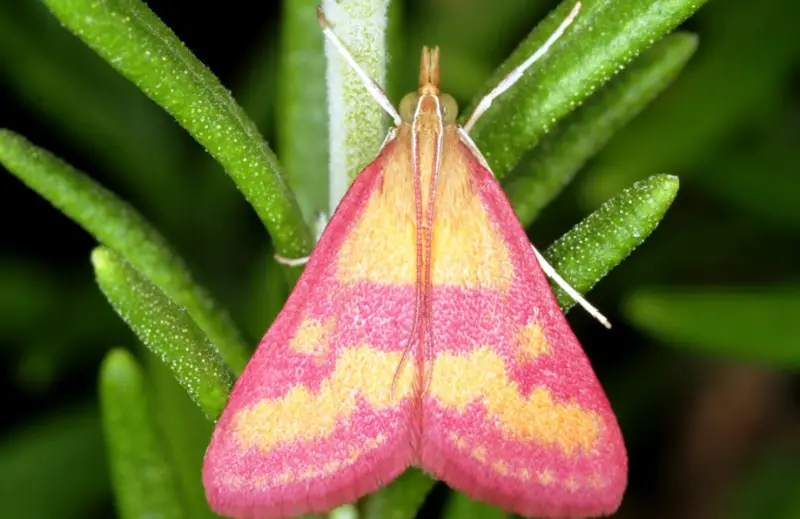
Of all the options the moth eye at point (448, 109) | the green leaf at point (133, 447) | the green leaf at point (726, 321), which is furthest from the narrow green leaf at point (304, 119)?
the green leaf at point (726, 321)

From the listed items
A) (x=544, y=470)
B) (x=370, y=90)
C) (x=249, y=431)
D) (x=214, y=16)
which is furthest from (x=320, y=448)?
(x=214, y=16)

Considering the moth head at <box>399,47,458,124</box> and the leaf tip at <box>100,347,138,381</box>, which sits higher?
the moth head at <box>399,47,458,124</box>

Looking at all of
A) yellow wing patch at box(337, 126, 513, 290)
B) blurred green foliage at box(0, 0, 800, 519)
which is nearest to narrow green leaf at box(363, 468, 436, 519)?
yellow wing patch at box(337, 126, 513, 290)

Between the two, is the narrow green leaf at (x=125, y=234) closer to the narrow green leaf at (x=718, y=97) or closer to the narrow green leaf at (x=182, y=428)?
the narrow green leaf at (x=182, y=428)

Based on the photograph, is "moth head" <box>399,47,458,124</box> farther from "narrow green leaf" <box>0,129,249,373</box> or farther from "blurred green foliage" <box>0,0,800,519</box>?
"blurred green foliage" <box>0,0,800,519</box>

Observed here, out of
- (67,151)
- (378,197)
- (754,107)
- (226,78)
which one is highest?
(754,107)

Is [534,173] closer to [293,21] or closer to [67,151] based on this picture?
[293,21]
